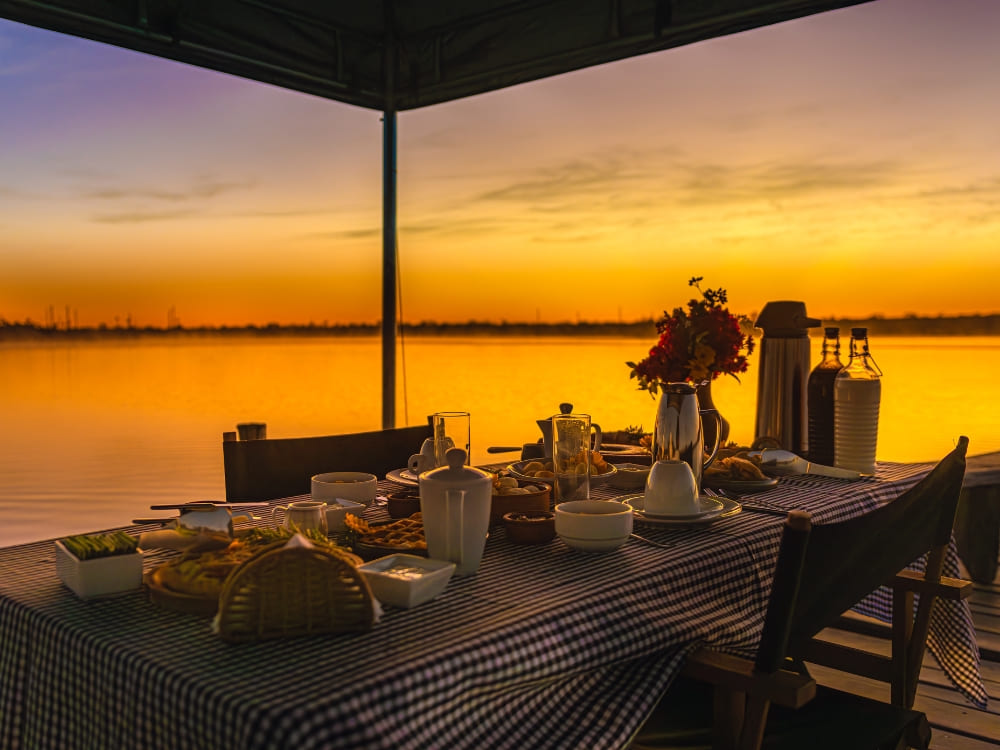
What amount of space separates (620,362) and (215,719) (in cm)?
135

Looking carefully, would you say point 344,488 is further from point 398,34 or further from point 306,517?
point 398,34

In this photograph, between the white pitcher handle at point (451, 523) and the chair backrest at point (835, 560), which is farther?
the white pitcher handle at point (451, 523)

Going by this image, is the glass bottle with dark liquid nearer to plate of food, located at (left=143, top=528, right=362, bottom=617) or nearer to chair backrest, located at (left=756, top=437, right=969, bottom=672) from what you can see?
chair backrest, located at (left=756, top=437, right=969, bottom=672)

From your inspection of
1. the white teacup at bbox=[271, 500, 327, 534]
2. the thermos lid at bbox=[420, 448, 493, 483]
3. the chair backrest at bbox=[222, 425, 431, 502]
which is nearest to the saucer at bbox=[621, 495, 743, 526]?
the thermos lid at bbox=[420, 448, 493, 483]

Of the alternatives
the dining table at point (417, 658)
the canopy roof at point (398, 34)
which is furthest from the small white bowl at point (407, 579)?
the canopy roof at point (398, 34)

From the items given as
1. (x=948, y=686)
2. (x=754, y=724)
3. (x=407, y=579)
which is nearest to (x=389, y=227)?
(x=948, y=686)

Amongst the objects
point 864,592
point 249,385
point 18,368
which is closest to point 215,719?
point 864,592

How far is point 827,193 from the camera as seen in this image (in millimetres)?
5020

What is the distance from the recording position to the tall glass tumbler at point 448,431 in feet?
5.58

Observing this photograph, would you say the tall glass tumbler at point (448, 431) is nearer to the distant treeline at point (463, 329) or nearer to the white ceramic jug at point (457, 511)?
the white ceramic jug at point (457, 511)

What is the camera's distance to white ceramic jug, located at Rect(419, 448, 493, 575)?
113cm

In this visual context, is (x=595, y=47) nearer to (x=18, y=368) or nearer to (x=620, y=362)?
(x=620, y=362)

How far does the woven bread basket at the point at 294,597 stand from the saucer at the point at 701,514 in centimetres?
70

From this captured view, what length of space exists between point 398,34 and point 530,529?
9.21 ft
